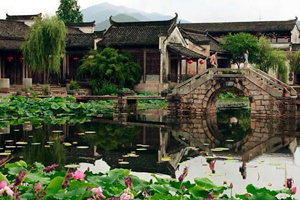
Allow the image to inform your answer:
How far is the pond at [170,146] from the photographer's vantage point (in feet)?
32.3

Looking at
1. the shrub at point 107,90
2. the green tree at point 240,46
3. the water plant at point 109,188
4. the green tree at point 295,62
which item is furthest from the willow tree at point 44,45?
the green tree at point 295,62

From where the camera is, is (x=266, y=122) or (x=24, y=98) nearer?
(x=266, y=122)

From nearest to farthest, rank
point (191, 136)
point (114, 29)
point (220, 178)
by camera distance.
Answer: point (220, 178)
point (191, 136)
point (114, 29)

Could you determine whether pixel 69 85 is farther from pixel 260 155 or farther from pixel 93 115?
pixel 260 155

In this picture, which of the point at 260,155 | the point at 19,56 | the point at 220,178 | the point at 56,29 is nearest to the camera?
the point at 220,178

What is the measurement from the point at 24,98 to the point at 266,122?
974 cm

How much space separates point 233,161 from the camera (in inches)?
425

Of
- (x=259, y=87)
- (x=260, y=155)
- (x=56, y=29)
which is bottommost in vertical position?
(x=260, y=155)

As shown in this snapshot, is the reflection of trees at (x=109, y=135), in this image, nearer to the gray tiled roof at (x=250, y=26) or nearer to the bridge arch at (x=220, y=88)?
the bridge arch at (x=220, y=88)

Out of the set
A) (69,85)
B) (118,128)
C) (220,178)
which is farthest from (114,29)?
(220,178)

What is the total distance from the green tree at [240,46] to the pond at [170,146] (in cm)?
1845

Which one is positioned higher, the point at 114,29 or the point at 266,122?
the point at 114,29

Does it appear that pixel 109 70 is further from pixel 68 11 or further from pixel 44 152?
pixel 68 11

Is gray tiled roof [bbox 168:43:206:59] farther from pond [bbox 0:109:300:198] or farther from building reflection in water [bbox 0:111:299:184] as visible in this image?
pond [bbox 0:109:300:198]
